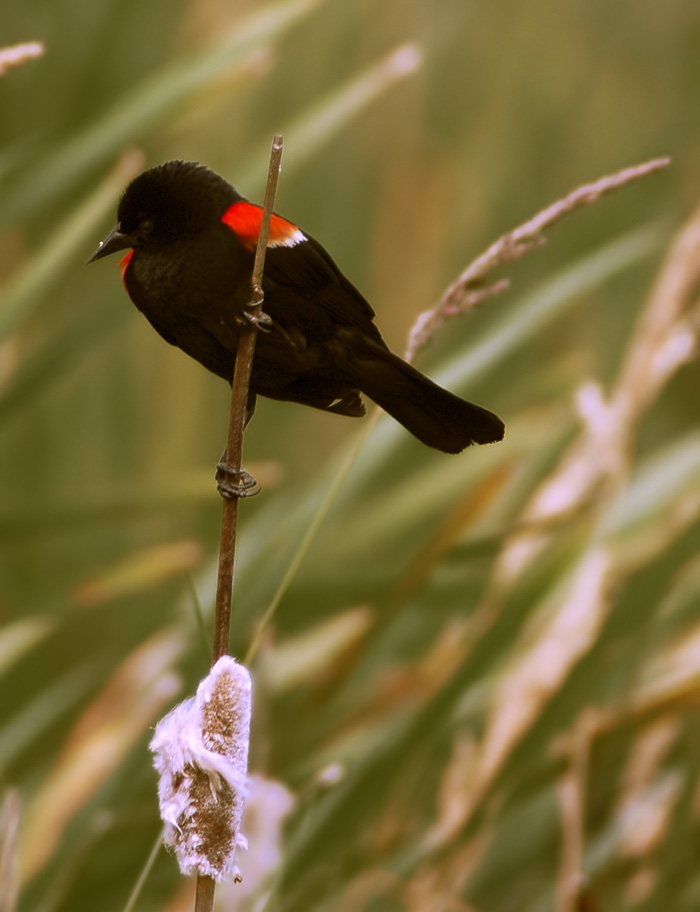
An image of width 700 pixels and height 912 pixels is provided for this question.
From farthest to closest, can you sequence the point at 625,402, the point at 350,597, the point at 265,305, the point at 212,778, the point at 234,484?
1. the point at 350,597
2. the point at 625,402
3. the point at 265,305
4. the point at 234,484
5. the point at 212,778

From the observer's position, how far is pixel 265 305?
2.28 feet

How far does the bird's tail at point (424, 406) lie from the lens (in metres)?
0.62

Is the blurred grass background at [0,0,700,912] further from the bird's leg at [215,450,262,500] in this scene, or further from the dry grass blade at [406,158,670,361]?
the dry grass blade at [406,158,670,361]

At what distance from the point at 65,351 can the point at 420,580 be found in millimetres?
474

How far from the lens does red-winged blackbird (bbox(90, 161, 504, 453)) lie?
2.09 feet

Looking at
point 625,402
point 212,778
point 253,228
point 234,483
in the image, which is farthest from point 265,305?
point 625,402

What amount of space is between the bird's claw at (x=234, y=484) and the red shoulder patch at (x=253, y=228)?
6.0 inches

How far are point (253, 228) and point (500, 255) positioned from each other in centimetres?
23

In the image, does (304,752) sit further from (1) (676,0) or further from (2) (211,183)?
(1) (676,0)

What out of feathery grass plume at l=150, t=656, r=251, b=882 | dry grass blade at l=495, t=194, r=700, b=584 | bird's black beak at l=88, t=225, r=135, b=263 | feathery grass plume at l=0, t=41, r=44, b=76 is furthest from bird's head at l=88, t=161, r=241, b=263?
dry grass blade at l=495, t=194, r=700, b=584

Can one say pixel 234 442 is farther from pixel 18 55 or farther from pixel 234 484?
pixel 18 55

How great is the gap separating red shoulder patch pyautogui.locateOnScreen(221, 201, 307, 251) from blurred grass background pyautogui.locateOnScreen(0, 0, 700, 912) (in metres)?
0.22

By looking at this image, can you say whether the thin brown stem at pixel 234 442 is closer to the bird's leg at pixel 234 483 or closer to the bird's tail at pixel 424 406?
the bird's leg at pixel 234 483

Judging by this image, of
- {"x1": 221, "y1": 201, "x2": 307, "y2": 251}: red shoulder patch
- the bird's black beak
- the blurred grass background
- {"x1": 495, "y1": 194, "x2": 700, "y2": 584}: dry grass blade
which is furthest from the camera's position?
the blurred grass background
